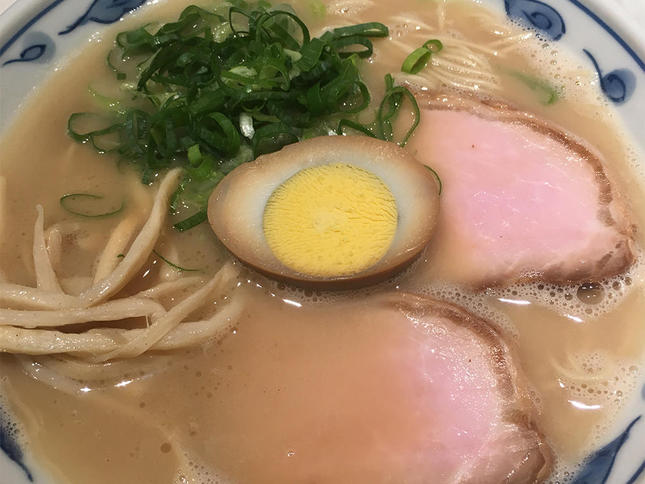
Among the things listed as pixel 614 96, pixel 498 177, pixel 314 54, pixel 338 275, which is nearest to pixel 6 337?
pixel 338 275

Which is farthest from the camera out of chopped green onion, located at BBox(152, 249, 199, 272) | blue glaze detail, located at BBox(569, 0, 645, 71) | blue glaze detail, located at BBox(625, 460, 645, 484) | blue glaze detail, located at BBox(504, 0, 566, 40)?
blue glaze detail, located at BBox(504, 0, 566, 40)

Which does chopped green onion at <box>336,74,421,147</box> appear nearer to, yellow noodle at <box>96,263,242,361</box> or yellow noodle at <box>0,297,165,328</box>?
yellow noodle at <box>96,263,242,361</box>

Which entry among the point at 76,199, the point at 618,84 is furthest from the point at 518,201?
the point at 76,199

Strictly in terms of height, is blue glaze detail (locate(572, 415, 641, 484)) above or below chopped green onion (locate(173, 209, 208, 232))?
below

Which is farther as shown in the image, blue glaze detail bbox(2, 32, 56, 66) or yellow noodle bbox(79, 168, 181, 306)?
blue glaze detail bbox(2, 32, 56, 66)

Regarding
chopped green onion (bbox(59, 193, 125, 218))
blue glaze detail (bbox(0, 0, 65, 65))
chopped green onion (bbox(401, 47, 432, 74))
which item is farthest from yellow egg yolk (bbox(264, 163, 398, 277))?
blue glaze detail (bbox(0, 0, 65, 65))

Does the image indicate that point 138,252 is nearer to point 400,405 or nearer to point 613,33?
point 400,405

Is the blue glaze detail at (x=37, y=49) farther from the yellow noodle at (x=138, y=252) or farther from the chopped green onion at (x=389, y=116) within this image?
the chopped green onion at (x=389, y=116)

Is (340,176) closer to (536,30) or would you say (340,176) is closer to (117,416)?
(117,416)
